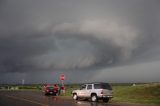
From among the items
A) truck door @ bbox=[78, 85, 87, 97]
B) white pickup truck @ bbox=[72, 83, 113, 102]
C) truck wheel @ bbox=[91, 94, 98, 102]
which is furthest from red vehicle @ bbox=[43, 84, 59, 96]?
truck wheel @ bbox=[91, 94, 98, 102]

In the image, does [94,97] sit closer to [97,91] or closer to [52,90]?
[97,91]

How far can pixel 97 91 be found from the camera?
34375mm

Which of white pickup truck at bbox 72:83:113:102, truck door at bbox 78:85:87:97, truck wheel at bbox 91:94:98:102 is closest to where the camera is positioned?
white pickup truck at bbox 72:83:113:102

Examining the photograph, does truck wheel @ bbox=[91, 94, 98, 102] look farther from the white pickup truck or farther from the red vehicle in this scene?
the red vehicle

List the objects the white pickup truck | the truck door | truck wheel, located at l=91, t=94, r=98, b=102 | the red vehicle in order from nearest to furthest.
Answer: the white pickup truck → truck wheel, located at l=91, t=94, r=98, b=102 → the truck door → the red vehicle

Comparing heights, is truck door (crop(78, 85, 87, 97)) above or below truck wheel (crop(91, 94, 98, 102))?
above

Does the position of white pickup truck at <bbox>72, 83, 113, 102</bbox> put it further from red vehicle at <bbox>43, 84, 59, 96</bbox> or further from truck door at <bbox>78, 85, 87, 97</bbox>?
red vehicle at <bbox>43, 84, 59, 96</bbox>

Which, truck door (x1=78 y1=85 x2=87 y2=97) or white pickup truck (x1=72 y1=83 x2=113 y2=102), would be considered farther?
truck door (x1=78 y1=85 x2=87 y2=97)

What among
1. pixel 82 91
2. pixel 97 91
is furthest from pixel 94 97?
pixel 82 91

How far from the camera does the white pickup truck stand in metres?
33.9

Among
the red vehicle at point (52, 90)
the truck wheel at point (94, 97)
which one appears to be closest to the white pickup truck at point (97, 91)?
the truck wheel at point (94, 97)

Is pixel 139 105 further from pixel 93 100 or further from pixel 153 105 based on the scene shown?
pixel 93 100

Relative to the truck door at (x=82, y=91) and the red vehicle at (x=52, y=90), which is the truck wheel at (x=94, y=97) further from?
the red vehicle at (x=52, y=90)

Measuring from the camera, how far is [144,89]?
4369 centimetres
